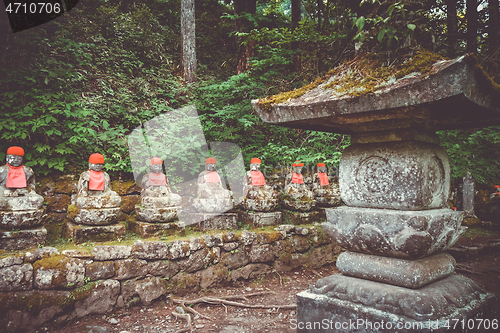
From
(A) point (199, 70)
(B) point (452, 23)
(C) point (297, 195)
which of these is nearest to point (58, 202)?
(C) point (297, 195)

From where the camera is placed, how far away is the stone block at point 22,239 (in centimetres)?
318

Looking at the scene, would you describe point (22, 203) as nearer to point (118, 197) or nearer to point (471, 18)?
point (118, 197)

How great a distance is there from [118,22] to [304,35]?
6327 millimetres

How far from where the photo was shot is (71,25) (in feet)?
25.7

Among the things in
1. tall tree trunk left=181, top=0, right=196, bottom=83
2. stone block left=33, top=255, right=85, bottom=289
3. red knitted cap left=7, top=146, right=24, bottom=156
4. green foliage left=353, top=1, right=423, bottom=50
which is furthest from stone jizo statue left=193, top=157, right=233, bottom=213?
tall tree trunk left=181, top=0, right=196, bottom=83

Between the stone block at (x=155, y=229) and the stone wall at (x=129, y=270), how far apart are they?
22 cm

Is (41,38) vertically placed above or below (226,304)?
above

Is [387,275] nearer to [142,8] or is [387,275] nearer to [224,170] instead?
[224,170]

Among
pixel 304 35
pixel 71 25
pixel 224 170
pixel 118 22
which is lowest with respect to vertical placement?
pixel 224 170

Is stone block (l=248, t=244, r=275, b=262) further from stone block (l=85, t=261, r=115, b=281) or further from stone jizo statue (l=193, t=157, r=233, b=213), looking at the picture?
stone block (l=85, t=261, r=115, b=281)

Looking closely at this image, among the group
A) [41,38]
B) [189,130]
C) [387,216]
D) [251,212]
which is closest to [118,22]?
[41,38]

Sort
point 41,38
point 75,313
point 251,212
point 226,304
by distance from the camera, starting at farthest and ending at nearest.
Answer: point 41,38 < point 251,212 < point 226,304 < point 75,313

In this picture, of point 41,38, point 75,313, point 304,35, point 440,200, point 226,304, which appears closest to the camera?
point 440,200

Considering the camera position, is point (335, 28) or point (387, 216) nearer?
point (387, 216)
